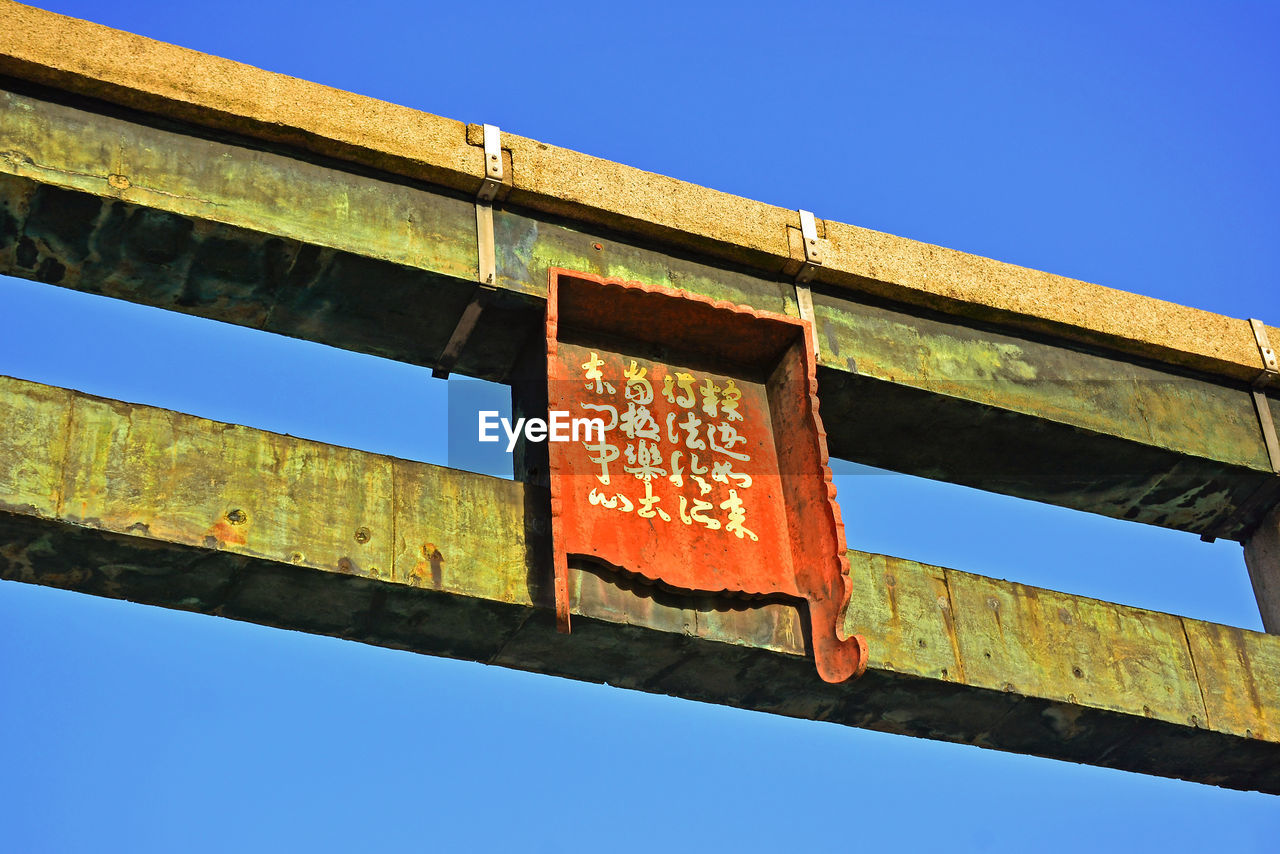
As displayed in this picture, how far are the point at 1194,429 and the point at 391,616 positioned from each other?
4.91m

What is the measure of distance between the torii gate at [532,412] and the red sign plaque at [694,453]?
14cm

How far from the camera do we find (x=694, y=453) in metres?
8.40

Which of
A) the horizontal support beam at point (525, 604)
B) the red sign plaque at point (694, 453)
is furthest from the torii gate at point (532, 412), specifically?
the red sign plaque at point (694, 453)

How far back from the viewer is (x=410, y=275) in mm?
8305

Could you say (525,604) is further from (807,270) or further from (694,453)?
(807,270)

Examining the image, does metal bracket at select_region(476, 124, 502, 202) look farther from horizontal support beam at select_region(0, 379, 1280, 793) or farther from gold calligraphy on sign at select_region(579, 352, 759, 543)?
horizontal support beam at select_region(0, 379, 1280, 793)

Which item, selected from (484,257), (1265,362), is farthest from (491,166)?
(1265,362)

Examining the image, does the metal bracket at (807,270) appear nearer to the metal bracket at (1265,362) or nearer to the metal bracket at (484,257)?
the metal bracket at (484,257)

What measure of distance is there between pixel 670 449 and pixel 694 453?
13cm

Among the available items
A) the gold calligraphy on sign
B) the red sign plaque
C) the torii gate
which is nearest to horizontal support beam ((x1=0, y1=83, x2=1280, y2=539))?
the torii gate

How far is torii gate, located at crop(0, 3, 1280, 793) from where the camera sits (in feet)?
24.5

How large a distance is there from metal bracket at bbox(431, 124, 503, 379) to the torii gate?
17mm

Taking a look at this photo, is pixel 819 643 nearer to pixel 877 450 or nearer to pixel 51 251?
pixel 877 450

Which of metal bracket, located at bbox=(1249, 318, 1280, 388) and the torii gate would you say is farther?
metal bracket, located at bbox=(1249, 318, 1280, 388)
